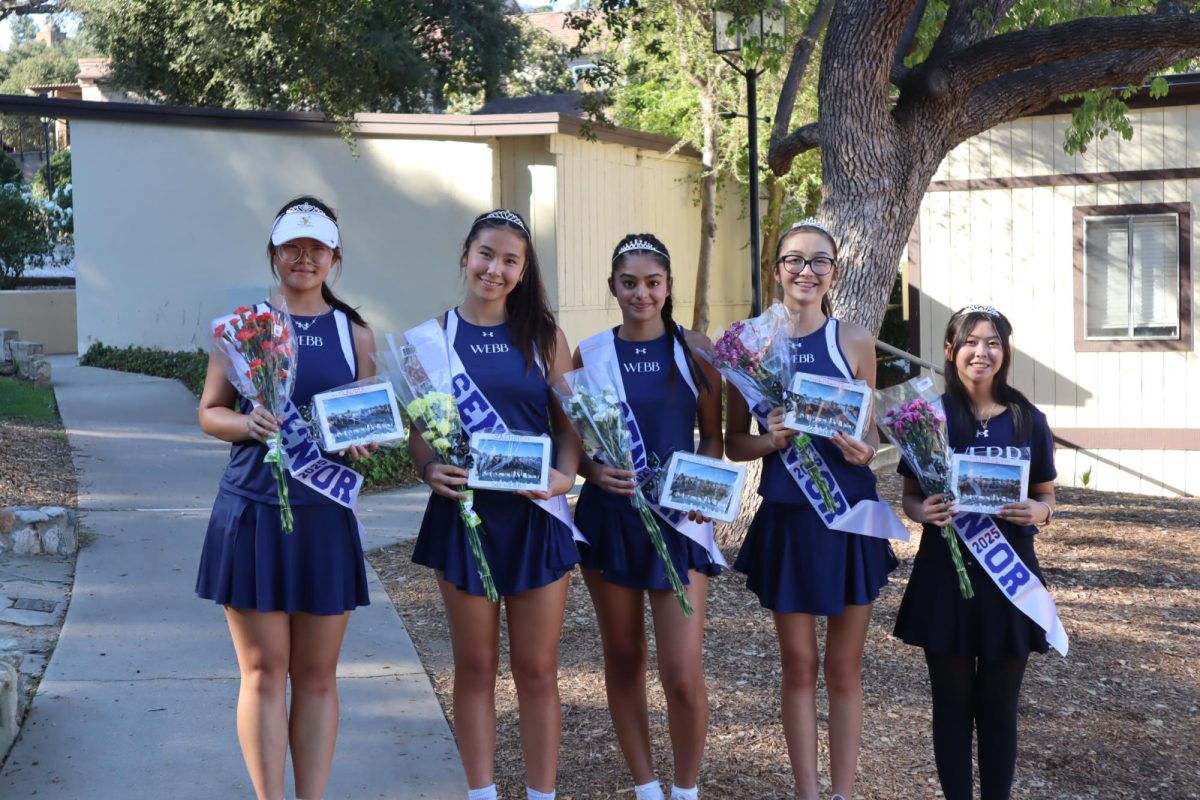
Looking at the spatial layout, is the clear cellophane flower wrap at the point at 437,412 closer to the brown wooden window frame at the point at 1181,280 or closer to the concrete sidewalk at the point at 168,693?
the concrete sidewalk at the point at 168,693

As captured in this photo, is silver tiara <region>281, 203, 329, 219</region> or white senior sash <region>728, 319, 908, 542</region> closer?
silver tiara <region>281, 203, 329, 219</region>

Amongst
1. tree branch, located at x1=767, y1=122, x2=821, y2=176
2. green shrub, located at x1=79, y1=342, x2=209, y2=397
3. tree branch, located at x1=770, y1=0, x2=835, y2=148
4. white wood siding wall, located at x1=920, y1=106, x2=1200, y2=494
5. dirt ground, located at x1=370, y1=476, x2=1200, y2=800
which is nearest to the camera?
dirt ground, located at x1=370, y1=476, x2=1200, y2=800

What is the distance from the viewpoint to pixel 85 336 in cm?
1578

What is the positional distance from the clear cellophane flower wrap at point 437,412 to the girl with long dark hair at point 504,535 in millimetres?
57

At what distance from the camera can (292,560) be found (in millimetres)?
3381

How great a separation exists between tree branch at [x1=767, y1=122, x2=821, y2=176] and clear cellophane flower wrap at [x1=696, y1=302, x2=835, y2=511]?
12.1 feet

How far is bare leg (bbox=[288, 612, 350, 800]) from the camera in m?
3.46

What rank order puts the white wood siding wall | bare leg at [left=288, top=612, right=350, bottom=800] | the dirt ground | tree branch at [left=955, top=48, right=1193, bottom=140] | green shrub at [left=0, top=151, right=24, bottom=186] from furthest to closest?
1. green shrub at [left=0, top=151, right=24, bottom=186]
2. the white wood siding wall
3. tree branch at [left=955, top=48, right=1193, bottom=140]
4. the dirt ground
5. bare leg at [left=288, top=612, right=350, bottom=800]

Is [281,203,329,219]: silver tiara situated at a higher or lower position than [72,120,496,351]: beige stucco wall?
lower

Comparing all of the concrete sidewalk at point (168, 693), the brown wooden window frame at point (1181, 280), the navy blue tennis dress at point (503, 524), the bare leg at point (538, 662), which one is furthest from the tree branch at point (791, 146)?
the brown wooden window frame at point (1181, 280)

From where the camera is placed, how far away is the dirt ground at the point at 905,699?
14.1ft

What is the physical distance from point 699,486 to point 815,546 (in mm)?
422

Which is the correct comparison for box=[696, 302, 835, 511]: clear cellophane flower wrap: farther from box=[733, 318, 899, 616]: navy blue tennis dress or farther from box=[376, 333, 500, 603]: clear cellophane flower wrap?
box=[376, 333, 500, 603]: clear cellophane flower wrap

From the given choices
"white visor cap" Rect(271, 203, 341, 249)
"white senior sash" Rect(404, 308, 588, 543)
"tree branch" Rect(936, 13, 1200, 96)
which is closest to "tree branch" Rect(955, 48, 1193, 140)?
"tree branch" Rect(936, 13, 1200, 96)
